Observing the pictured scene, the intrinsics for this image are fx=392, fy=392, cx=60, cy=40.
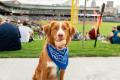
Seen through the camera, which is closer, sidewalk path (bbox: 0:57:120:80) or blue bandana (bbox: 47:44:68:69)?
blue bandana (bbox: 47:44:68:69)

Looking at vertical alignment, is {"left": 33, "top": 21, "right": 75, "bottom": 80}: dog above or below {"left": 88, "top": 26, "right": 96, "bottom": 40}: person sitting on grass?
above

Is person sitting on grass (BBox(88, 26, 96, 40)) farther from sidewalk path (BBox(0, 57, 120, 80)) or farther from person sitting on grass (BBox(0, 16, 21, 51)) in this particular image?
sidewalk path (BBox(0, 57, 120, 80))

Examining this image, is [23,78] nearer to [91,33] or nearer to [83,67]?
[83,67]

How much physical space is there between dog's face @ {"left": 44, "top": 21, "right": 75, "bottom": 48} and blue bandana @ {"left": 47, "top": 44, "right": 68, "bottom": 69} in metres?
0.15

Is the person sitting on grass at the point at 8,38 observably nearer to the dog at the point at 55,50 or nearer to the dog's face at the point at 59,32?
the dog at the point at 55,50

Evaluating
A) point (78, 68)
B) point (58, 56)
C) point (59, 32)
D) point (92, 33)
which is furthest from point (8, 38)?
point (92, 33)

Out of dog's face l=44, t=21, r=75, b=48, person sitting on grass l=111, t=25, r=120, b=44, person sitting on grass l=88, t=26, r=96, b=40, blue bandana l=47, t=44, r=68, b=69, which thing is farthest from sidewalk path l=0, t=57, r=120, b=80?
person sitting on grass l=88, t=26, r=96, b=40

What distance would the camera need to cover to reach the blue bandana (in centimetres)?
496

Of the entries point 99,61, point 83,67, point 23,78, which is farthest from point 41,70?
point 99,61

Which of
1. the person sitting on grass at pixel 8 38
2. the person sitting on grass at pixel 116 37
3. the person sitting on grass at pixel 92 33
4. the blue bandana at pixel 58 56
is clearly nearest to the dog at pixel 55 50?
the blue bandana at pixel 58 56

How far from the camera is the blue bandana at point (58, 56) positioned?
16.3 feet

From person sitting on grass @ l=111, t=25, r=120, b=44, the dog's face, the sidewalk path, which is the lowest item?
person sitting on grass @ l=111, t=25, r=120, b=44

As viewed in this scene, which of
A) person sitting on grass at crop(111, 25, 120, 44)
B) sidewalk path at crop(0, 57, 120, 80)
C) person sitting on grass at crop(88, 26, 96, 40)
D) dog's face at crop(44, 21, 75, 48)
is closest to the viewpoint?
dog's face at crop(44, 21, 75, 48)

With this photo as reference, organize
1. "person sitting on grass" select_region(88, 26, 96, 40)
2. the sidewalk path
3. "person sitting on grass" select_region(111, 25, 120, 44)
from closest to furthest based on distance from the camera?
the sidewalk path
"person sitting on grass" select_region(111, 25, 120, 44)
"person sitting on grass" select_region(88, 26, 96, 40)
